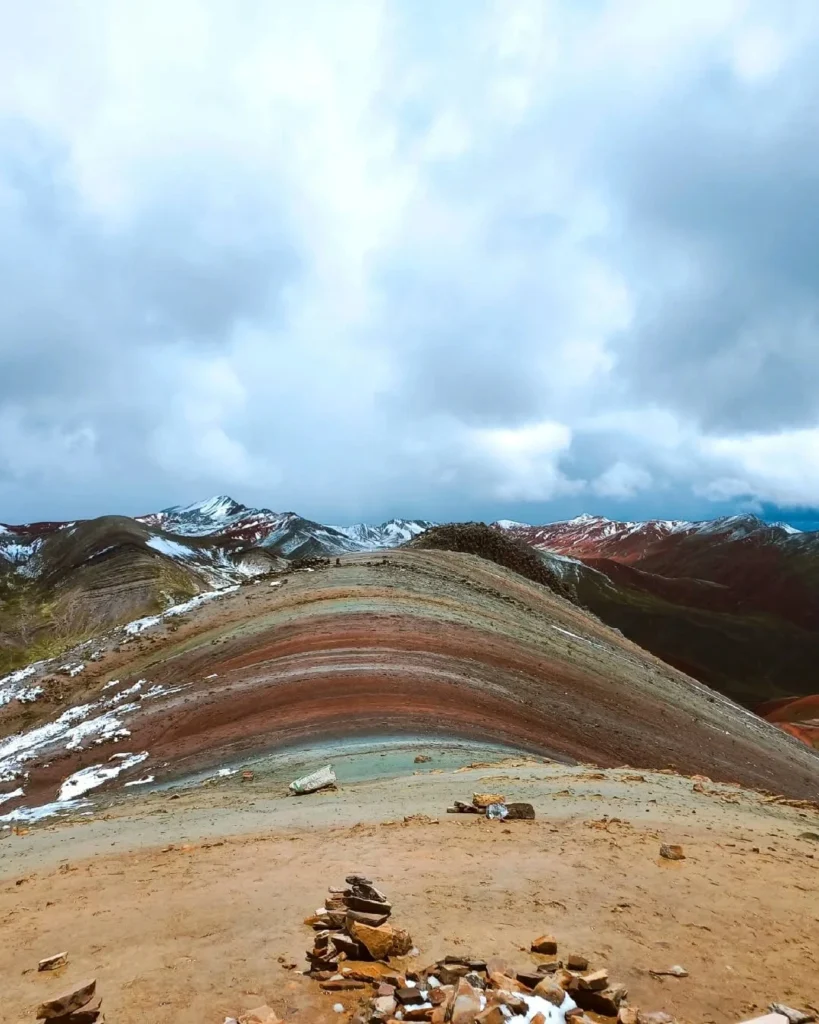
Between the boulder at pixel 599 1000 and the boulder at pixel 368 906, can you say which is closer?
the boulder at pixel 599 1000

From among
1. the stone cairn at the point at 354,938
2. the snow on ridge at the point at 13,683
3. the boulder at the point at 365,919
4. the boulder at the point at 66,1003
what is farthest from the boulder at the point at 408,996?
the snow on ridge at the point at 13,683

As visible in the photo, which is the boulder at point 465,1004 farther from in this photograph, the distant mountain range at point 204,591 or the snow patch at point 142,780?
the distant mountain range at point 204,591

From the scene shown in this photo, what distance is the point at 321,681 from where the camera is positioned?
20.9m

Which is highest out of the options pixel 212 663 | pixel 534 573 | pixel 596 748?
pixel 534 573

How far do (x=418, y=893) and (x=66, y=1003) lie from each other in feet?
12.6

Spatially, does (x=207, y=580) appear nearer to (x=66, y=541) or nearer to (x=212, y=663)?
(x=66, y=541)

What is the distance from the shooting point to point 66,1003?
209 inches

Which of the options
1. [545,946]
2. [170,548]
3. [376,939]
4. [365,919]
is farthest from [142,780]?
[170,548]

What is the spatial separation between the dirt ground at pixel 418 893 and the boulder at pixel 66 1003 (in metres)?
0.21

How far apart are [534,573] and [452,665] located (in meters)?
36.7

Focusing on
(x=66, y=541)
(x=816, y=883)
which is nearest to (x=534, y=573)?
(x=816, y=883)

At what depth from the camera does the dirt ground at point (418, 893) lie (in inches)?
235

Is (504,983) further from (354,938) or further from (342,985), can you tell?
(354,938)

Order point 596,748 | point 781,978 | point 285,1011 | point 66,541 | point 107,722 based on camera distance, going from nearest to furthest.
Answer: point 285,1011 < point 781,978 < point 596,748 < point 107,722 < point 66,541
